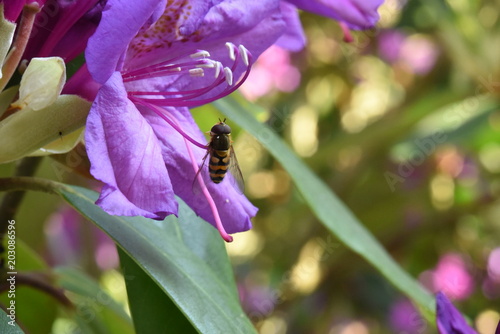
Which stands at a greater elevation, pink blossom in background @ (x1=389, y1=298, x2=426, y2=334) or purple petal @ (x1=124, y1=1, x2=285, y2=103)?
purple petal @ (x1=124, y1=1, x2=285, y2=103)

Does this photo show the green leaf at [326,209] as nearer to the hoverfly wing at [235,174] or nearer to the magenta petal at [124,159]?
the hoverfly wing at [235,174]

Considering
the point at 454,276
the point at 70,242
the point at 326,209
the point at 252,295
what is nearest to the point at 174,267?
the point at 326,209

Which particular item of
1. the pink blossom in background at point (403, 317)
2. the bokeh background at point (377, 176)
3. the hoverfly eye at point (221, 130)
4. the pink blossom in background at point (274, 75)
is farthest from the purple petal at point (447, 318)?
the pink blossom in background at point (274, 75)

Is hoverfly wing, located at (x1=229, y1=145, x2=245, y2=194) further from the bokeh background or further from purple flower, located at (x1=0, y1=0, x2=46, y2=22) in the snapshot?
the bokeh background

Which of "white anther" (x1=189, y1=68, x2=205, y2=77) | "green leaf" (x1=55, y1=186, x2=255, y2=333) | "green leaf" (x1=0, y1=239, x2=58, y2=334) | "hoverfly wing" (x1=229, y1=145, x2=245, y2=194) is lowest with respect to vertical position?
"green leaf" (x1=0, y1=239, x2=58, y2=334)

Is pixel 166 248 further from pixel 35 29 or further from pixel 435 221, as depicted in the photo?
pixel 435 221

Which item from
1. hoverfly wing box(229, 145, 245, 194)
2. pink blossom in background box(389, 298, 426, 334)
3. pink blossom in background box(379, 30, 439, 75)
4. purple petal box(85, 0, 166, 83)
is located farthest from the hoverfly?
pink blossom in background box(379, 30, 439, 75)
